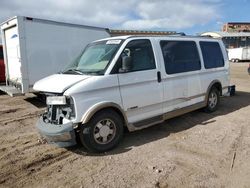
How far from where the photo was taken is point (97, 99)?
4934mm

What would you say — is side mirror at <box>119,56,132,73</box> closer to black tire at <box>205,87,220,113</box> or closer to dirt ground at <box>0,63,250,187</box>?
dirt ground at <box>0,63,250,187</box>

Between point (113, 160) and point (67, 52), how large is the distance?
667 cm

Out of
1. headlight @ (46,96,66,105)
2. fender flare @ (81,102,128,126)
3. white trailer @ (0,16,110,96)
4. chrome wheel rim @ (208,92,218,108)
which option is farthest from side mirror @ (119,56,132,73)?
white trailer @ (0,16,110,96)

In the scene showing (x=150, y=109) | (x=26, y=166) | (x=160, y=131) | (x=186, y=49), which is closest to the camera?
(x=26, y=166)

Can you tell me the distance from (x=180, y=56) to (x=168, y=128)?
172cm

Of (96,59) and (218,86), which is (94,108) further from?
(218,86)

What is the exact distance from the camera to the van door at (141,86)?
5379 millimetres

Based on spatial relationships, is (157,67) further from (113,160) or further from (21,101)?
(21,101)

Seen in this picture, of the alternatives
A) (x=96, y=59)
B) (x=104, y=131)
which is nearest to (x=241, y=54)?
(x=96, y=59)

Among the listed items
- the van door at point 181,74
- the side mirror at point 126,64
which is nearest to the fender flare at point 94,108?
the side mirror at point 126,64

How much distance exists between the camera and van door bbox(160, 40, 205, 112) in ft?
20.3

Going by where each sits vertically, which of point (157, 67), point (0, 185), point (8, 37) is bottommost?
point (0, 185)

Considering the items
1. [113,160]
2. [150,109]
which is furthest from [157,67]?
[113,160]

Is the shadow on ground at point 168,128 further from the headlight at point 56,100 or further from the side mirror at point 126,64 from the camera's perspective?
the side mirror at point 126,64
